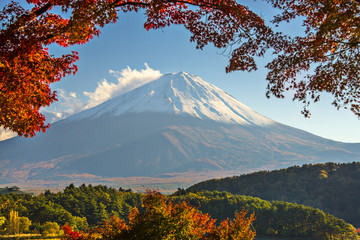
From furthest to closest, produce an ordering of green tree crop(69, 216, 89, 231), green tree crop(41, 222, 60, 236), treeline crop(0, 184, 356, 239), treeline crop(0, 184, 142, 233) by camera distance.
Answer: green tree crop(69, 216, 89, 231), treeline crop(0, 184, 356, 239), treeline crop(0, 184, 142, 233), green tree crop(41, 222, 60, 236)

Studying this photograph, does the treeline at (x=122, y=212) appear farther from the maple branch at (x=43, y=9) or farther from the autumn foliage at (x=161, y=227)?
the maple branch at (x=43, y=9)

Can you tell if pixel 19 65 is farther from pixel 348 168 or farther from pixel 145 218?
pixel 348 168

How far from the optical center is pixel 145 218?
630 cm

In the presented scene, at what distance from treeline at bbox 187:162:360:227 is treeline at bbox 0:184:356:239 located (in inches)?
260

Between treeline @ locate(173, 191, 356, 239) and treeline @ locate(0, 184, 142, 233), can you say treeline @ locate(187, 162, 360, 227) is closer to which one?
treeline @ locate(173, 191, 356, 239)

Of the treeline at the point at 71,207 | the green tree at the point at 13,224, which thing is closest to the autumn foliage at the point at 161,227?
the green tree at the point at 13,224

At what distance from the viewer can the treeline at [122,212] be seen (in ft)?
54.8

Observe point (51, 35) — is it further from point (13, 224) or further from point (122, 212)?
point (122, 212)

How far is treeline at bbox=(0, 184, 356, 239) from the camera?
54.8 ft

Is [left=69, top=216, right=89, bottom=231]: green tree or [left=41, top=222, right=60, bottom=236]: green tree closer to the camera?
[left=41, top=222, right=60, bottom=236]: green tree

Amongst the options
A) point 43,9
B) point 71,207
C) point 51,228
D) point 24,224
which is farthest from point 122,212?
point 43,9

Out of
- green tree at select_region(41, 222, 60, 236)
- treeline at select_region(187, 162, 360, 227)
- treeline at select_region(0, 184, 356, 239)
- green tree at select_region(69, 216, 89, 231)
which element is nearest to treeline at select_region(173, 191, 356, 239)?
treeline at select_region(0, 184, 356, 239)

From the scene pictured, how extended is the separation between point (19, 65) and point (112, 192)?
19.3 m

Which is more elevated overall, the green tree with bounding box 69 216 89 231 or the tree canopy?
the tree canopy
